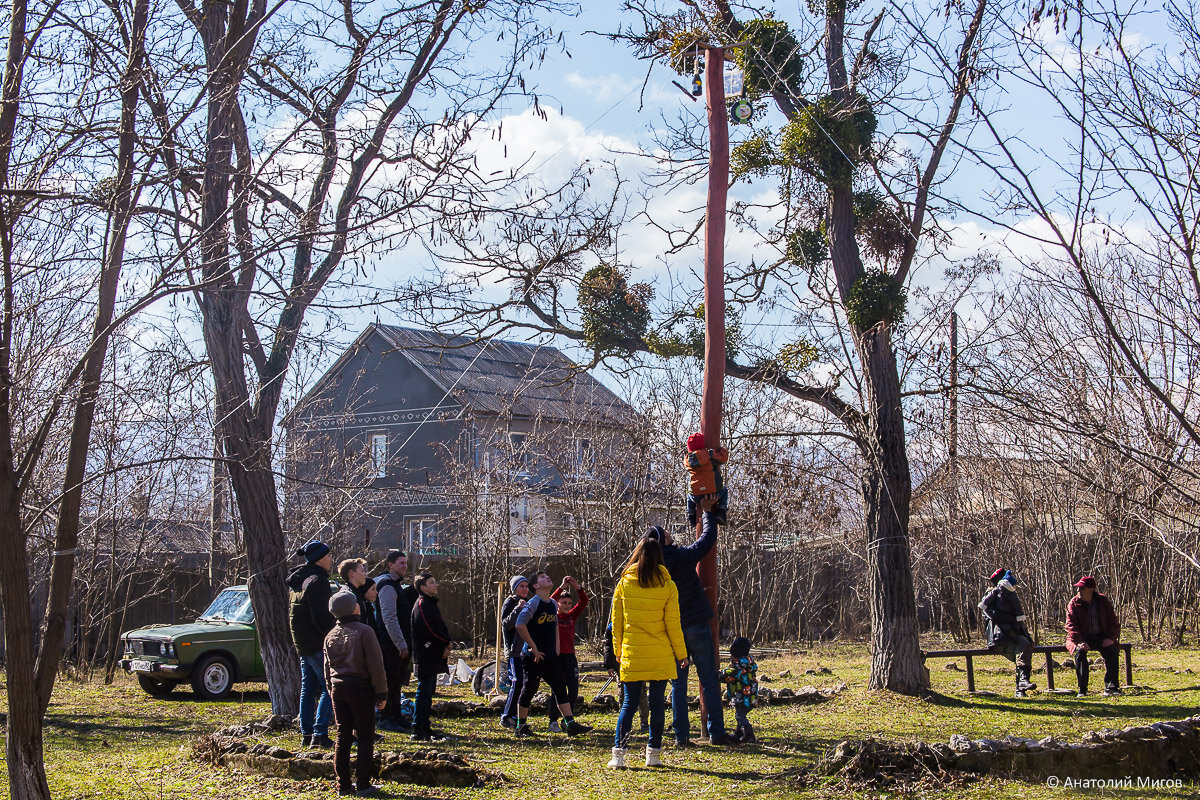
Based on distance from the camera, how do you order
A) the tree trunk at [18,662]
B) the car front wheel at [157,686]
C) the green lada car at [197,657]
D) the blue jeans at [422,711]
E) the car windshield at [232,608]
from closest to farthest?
the tree trunk at [18,662] → the blue jeans at [422,711] → the green lada car at [197,657] → the car front wheel at [157,686] → the car windshield at [232,608]

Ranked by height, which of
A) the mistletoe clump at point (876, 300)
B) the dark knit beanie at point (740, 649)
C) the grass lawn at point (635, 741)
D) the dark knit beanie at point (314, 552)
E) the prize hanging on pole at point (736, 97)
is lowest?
the grass lawn at point (635, 741)

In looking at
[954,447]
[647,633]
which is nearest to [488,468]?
[954,447]

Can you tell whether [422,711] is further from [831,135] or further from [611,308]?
[831,135]

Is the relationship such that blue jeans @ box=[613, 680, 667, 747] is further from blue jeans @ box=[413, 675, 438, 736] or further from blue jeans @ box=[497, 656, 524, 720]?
blue jeans @ box=[413, 675, 438, 736]

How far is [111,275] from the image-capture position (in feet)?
21.9

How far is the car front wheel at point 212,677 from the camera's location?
15555 millimetres

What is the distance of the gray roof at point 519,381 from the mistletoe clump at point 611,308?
0.91 m

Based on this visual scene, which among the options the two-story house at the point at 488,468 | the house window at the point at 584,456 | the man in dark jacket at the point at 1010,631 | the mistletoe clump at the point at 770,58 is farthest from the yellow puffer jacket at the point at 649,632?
the house window at the point at 584,456

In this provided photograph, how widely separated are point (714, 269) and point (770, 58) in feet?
13.4

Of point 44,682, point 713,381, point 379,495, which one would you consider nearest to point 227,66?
point 44,682

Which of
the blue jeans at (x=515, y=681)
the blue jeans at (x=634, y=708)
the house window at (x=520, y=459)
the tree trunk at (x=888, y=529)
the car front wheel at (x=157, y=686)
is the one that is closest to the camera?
the blue jeans at (x=634, y=708)

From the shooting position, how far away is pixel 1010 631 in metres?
12.6

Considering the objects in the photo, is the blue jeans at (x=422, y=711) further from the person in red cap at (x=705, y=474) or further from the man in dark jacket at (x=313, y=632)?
the person in red cap at (x=705, y=474)

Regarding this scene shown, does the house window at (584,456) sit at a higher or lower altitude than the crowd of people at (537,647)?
higher
